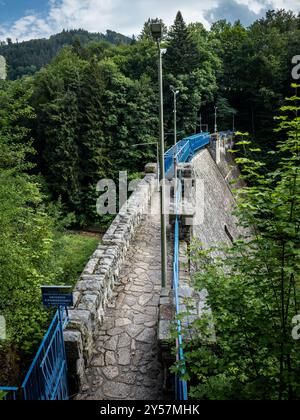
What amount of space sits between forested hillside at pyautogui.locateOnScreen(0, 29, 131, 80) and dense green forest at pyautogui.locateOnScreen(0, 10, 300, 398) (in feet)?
92.0

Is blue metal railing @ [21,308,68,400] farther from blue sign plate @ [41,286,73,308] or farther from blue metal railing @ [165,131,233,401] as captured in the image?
blue metal railing @ [165,131,233,401]

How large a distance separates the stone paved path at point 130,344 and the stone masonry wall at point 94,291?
0.19 meters

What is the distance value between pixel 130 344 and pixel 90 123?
2288 centimetres

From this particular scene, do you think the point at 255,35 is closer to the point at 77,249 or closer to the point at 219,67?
the point at 219,67

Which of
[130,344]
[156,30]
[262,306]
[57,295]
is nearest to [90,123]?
[156,30]

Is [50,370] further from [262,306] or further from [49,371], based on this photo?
[262,306]

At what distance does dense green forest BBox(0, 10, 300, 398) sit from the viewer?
27.6 feet

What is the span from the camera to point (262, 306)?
153 inches

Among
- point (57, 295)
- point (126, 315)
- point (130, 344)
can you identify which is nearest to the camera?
point (57, 295)

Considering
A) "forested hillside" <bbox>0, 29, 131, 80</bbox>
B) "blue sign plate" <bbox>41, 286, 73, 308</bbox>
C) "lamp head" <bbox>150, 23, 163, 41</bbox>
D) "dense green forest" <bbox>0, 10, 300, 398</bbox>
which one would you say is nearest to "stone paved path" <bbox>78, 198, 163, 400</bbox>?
"dense green forest" <bbox>0, 10, 300, 398</bbox>

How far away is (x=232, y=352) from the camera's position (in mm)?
→ 3939

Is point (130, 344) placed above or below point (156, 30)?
below

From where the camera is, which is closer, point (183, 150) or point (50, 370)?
point (50, 370)

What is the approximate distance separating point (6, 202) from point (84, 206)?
56.8 feet
